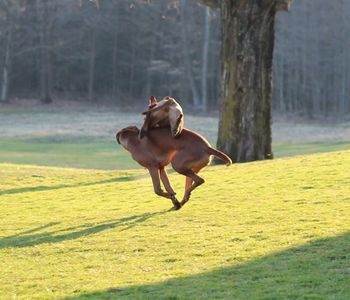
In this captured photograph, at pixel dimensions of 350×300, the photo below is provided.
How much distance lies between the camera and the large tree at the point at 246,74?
2053cm

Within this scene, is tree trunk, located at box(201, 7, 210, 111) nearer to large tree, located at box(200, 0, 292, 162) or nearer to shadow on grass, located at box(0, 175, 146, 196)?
large tree, located at box(200, 0, 292, 162)

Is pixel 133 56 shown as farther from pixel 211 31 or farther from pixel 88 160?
pixel 88 160

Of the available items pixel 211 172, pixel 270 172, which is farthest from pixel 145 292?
pixel 211 172

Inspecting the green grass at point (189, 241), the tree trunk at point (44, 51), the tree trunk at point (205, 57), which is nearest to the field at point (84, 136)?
the tree trunk at point (44, 51)

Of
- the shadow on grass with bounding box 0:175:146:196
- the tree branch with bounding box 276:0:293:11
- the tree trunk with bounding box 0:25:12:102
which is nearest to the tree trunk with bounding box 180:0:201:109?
the tree trunk with bounding box 0:25:12:102

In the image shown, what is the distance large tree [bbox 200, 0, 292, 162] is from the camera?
67.4ft

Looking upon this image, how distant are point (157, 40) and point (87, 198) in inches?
2365

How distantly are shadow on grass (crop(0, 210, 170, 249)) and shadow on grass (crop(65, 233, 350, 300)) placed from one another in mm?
2751

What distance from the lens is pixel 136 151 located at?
11.3 metres

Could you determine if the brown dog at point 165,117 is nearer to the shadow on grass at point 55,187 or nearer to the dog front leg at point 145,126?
the dog front leg at point 145,126

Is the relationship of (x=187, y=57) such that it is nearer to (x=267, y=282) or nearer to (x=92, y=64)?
(x=92, y=64)

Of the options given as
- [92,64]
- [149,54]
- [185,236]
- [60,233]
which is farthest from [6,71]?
[185,236]

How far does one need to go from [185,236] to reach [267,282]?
→ 8.40 feet

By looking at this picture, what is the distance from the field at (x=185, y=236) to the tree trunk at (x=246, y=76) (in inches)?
84.5
